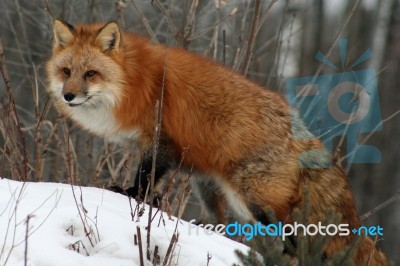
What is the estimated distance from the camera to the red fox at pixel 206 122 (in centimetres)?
555

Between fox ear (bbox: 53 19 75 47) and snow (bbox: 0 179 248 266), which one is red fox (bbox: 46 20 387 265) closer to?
fox ear (bbox: 53 19 75 47)

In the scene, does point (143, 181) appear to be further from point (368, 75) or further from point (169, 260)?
point (368, 75)

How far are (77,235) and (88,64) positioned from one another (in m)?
2.27

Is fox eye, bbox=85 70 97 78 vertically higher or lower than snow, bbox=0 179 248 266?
higher

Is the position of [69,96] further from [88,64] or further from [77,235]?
[77,235]

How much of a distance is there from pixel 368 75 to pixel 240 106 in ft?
16.3

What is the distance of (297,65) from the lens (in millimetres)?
14297

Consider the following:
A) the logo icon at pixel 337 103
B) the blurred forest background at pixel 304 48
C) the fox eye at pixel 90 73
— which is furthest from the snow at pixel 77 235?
the blurred forest background at pixel 304 48

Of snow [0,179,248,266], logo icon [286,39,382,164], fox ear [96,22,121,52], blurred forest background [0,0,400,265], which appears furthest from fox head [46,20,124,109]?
blurred forest background [0,0,400,265]

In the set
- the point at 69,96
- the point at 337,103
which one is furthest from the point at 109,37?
the point at 337,103

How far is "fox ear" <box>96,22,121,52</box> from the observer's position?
5.76 metres

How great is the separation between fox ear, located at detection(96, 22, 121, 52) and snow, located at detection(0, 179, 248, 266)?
186cm

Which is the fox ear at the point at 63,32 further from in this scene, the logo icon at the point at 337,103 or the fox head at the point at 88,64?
the logo icon at the point at 337,103

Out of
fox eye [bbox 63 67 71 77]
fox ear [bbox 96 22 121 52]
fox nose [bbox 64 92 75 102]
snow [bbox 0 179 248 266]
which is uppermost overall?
fox ear [bbox 96 22 121 52]
